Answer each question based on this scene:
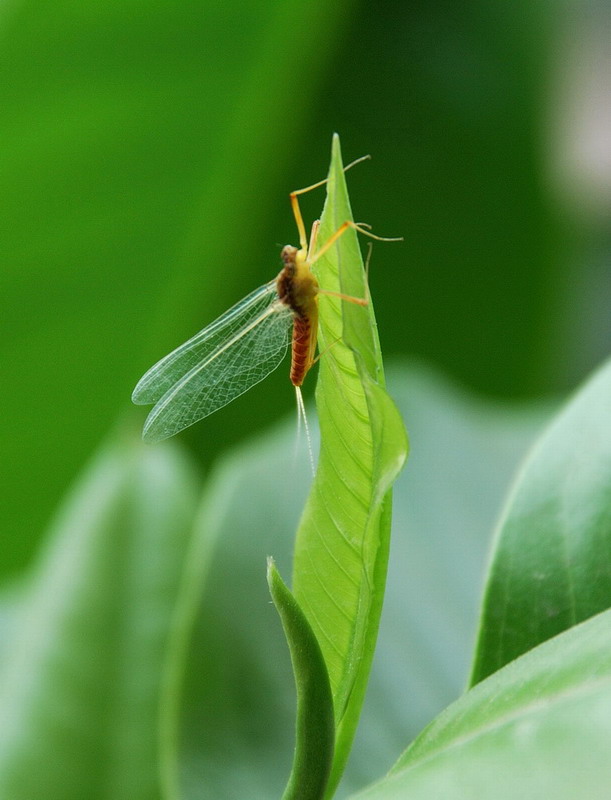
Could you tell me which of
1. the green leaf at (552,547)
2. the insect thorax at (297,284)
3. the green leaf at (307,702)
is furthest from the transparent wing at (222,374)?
the green leaf at (307,702)

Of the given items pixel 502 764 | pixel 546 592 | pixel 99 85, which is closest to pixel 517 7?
pixel 99 85

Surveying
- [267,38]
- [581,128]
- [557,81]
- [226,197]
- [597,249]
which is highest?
[267,38]

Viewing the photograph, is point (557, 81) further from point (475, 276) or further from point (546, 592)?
point (546, 592)

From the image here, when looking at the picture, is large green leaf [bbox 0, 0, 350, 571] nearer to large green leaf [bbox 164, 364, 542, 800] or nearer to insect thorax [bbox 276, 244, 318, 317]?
large green leaf [bbox 164, 364, 542, 800]

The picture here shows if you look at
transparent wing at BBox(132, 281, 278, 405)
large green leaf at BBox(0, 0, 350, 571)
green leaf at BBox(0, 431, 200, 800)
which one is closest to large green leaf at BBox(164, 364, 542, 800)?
green leaf at BBox(0, 431, 200, 800)

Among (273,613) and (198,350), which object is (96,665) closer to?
(273,613)

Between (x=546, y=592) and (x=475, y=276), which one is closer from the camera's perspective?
(x=546, y=592)

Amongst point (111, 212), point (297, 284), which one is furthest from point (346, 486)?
point (111, 212)
